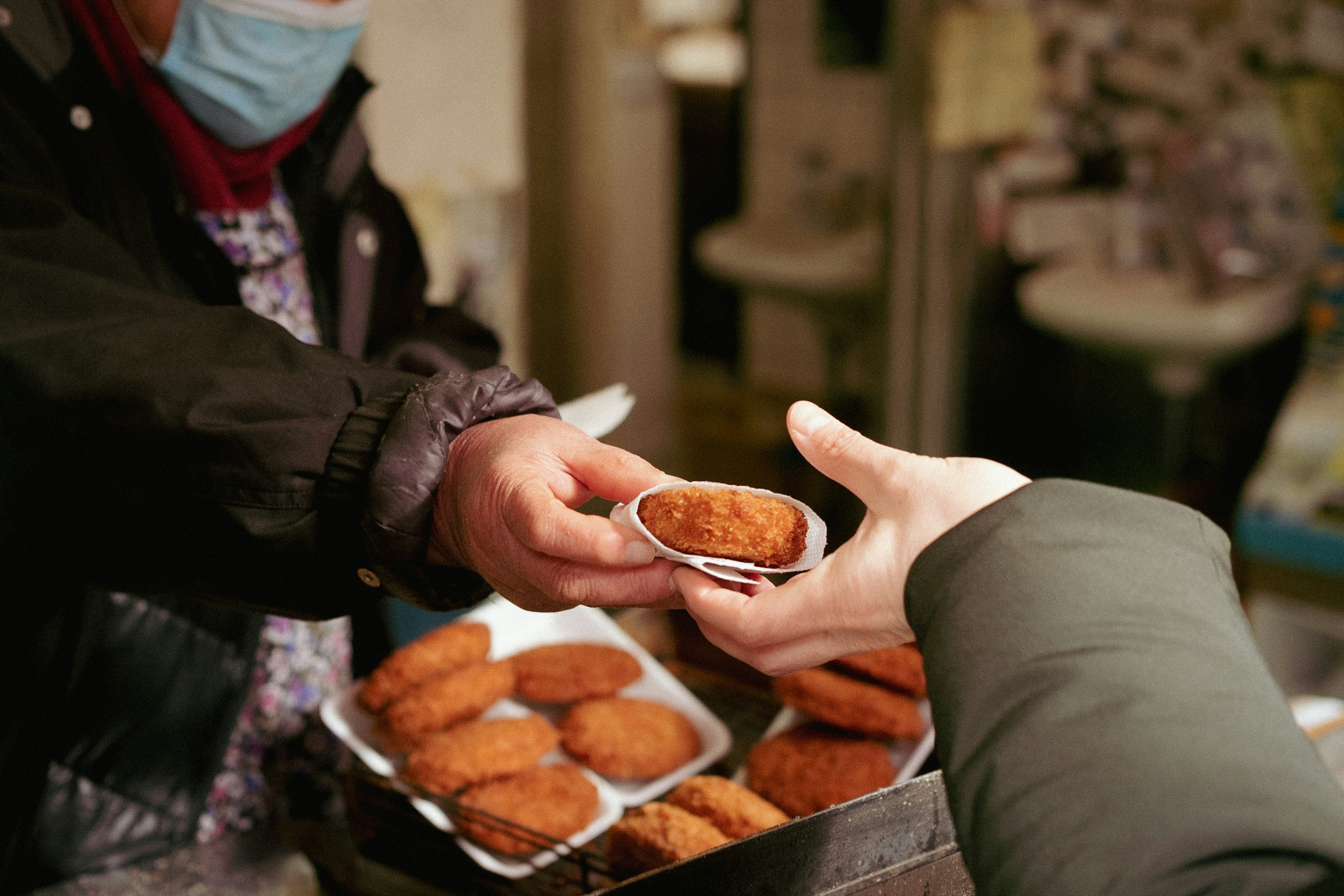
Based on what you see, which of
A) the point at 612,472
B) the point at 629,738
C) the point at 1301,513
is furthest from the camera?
the point at 1301,513

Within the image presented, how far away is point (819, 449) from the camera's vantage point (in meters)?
0.88

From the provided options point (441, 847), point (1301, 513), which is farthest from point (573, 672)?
point (1301, 513)

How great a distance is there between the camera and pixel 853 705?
1.29 m

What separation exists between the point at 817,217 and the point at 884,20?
2.82 feet

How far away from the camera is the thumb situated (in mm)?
825

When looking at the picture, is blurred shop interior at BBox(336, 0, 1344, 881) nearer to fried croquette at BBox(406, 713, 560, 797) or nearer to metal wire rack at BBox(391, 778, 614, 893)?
fried croquette at BBox(406, 713, 560, 797)

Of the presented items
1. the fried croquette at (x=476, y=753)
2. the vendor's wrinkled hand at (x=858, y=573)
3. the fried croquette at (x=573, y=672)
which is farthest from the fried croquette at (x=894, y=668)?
the vendor's wrinkled hand at (x=858, y=573)

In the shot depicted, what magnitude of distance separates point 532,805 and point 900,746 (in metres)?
0.46

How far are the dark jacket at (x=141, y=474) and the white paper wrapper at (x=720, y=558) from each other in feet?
0.65

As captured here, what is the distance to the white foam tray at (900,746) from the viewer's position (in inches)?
49.6

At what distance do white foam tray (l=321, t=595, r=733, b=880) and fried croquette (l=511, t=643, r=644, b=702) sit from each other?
0.03m

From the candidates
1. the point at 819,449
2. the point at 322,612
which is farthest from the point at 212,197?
the point at 819,449

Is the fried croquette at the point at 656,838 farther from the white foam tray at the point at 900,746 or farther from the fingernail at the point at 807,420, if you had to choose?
the fingernail at the point at 807,420

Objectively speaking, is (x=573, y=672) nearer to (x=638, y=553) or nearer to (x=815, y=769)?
(x=815, y=769)
